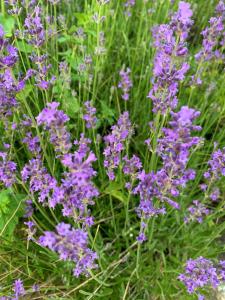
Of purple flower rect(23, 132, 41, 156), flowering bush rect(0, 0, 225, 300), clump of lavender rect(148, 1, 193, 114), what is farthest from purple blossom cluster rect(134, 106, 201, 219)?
purple flower rect(23, 132, 41, 156)

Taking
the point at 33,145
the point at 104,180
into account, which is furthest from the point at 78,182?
the point at 104,180

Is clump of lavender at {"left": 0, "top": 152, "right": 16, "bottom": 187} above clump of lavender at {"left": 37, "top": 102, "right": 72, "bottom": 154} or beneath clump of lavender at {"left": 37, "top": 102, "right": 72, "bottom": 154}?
beneath

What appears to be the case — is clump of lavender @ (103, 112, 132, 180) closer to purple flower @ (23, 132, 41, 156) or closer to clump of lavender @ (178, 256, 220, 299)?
purple flower @ (23, 132, 41, 156)

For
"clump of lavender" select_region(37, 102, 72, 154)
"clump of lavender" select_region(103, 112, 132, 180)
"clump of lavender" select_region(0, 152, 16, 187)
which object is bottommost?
"clump of lavender" select_region(0, 152, 16, 187)

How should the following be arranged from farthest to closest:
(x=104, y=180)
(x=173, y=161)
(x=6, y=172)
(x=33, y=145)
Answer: (x=104, y=180) → (x=33, y=145) → (x=6, y=172) → (x=173, y=161)

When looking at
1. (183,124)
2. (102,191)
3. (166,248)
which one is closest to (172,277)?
(166,248)

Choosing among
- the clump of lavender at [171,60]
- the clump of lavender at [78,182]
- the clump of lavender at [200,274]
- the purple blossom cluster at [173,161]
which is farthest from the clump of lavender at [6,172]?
the clump of lavender at [200,274]

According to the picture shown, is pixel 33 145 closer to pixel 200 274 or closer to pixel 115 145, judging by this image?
pixel 115 145

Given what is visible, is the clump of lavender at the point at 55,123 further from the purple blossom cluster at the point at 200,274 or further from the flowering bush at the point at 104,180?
the purple blossom cluster at the point at 200,274
